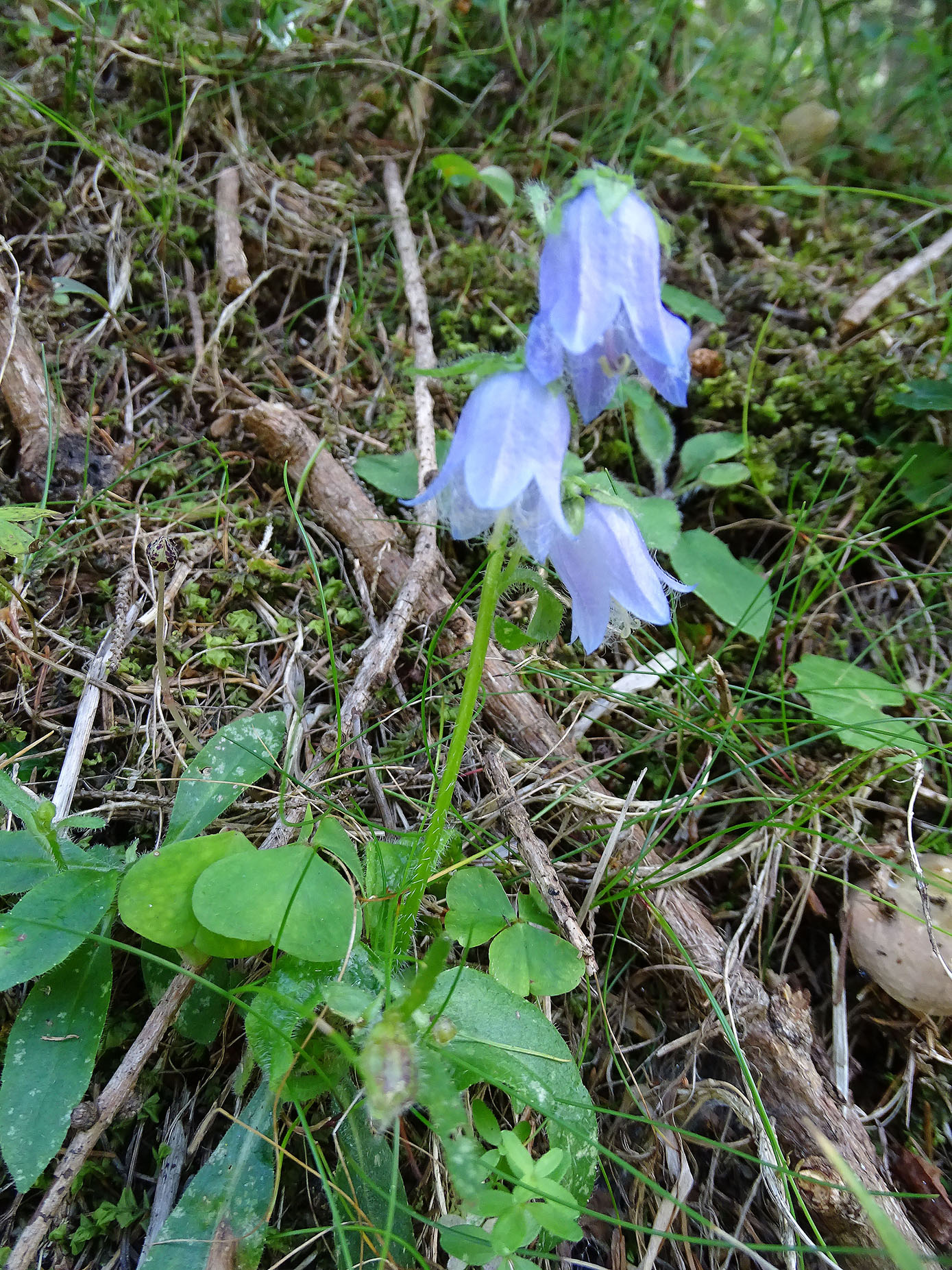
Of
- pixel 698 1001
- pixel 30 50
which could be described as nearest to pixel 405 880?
pixel 698 1001

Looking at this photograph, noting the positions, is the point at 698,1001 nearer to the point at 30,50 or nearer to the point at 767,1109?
the point at 767,1109

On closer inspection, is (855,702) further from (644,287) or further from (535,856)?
(644,287)

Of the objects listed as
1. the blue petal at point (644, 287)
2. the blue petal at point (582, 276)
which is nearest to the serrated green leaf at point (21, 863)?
the blue petal at point (582, 276)

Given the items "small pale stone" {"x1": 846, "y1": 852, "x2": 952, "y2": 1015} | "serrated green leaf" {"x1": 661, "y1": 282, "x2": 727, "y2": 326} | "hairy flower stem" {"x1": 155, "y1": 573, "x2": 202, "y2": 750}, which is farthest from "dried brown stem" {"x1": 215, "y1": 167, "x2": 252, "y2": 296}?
"small pale stone" {"x1": 846, "y1": 852, "x2": 952, "y2": 1015}

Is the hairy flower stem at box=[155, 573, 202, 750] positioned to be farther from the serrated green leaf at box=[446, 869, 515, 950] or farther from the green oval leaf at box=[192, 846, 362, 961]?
the serrated green leaf at box=[446, 869, 515, 950]

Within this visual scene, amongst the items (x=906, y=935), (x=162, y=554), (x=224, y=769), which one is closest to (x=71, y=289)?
(x=162, y=554)
